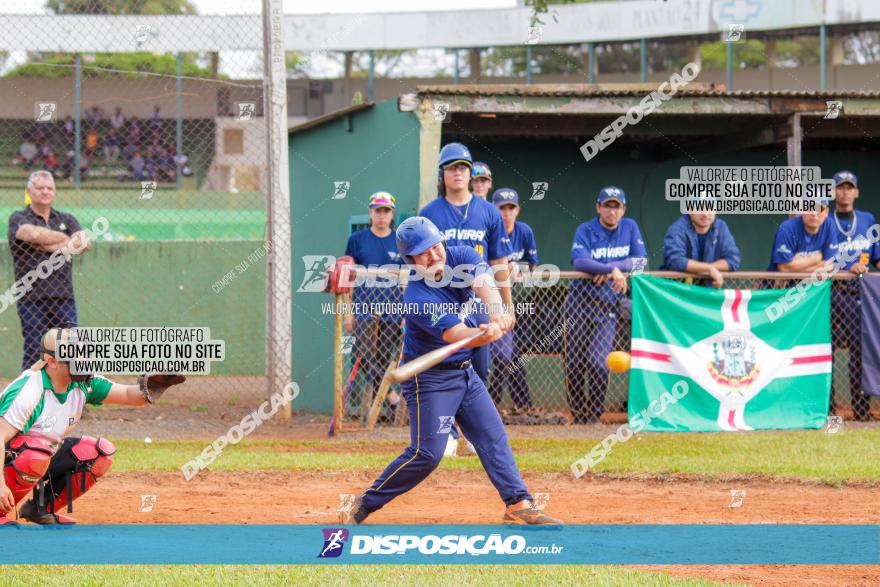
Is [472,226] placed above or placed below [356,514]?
above

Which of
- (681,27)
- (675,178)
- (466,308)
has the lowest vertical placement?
(466,308)

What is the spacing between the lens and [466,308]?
648cm

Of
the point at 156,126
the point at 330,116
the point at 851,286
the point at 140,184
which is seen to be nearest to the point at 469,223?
the point at 330,116

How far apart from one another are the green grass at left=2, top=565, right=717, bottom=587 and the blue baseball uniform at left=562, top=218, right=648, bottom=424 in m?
5.41

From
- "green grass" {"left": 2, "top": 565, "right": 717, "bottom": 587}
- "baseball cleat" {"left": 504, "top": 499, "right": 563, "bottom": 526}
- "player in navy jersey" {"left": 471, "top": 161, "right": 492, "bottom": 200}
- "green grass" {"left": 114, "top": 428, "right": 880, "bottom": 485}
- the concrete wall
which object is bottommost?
"green grass" {"left": 114, "top": 428, "right": 880, "bottom": 485}

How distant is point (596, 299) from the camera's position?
1095 centimetres

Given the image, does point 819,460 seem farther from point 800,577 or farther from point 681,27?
point 681,27

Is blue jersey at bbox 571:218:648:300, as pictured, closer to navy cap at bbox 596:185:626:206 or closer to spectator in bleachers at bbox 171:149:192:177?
navy cap at bbox 596:185:626:206

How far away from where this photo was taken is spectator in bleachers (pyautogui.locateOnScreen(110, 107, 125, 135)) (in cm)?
2739

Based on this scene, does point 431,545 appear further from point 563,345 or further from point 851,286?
point 851,286

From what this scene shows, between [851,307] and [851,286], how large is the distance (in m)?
0.22

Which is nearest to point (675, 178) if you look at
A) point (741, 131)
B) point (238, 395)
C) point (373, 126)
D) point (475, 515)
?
point (741, 131)

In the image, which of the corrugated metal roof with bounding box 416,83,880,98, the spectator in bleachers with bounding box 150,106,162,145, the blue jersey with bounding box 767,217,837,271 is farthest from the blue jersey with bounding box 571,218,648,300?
the spectator in bleachers with bounding box 150,106,162,145

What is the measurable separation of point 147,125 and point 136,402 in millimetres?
22569
